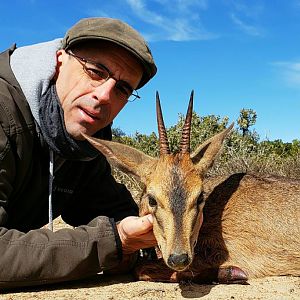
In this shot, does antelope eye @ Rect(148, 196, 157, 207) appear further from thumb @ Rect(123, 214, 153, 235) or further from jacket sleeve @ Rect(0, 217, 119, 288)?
jacket sleeve @ Rect(0, 217, 119, 288)

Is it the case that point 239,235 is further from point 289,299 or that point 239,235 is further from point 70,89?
point 70,89

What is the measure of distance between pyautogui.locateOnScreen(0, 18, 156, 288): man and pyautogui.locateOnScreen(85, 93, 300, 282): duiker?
30 cm

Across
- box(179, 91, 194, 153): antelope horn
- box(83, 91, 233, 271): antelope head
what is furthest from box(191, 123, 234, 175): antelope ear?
box(179, 91, 194, 153): antelope horn

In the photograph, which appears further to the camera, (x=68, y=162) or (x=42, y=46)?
(x=68, y=162)

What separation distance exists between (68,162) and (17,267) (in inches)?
64.7

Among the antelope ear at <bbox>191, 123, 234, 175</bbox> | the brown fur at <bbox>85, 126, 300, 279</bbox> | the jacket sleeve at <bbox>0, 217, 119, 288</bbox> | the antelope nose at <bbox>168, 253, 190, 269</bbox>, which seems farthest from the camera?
the antelope ear at <bbox>191, 123, 234, 175</bbox>

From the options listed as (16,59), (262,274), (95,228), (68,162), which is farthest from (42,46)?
(262,274)

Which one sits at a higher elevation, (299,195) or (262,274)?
(299,195)

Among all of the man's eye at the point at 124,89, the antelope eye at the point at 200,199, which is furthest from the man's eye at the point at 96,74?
the antelope eye at the point at 200,199

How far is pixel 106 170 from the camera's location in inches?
274

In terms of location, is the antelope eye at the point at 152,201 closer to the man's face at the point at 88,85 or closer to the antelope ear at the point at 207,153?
the antelope ear at the point at 207,153

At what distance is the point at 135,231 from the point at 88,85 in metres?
1.54

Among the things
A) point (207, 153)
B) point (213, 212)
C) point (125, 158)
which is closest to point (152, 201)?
point (125, 158)

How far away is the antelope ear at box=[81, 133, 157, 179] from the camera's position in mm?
5605
